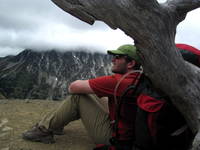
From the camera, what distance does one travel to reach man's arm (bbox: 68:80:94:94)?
5.20 meters

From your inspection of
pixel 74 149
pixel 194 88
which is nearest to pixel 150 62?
pixel 194 88

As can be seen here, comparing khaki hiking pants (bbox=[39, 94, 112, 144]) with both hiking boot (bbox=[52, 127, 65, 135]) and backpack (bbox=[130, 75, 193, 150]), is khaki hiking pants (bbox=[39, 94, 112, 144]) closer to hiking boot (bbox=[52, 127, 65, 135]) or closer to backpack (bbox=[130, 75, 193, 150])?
hiking boot (bbox=[52, 127, 65, 135])

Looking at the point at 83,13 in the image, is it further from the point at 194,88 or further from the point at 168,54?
the point at 194,88

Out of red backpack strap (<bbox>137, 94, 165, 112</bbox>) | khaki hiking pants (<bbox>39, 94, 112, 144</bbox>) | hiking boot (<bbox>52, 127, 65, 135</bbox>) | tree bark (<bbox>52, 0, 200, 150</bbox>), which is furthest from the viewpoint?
hiking boot (<bbox>52, 127, 65, 135</bbox>)

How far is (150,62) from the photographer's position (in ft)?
13.3

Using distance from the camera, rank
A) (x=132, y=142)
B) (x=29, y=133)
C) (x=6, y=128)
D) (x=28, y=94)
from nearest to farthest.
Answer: (x=132, y=142) → (x=29, y=133) → (x=6, y=128) → (x=28, y=94)

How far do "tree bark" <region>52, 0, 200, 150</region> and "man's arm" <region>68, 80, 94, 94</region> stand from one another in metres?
1.36

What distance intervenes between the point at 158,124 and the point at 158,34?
1.30 metres

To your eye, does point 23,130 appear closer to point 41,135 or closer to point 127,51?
point 41,135

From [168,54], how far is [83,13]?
4.44ft

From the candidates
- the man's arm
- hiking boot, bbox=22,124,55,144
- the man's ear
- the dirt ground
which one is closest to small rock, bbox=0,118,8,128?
the dirt ground

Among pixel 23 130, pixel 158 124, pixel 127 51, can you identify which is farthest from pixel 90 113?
pixel 23 130

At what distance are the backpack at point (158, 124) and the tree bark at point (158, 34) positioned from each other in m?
0.16

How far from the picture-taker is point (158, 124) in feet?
13.8
